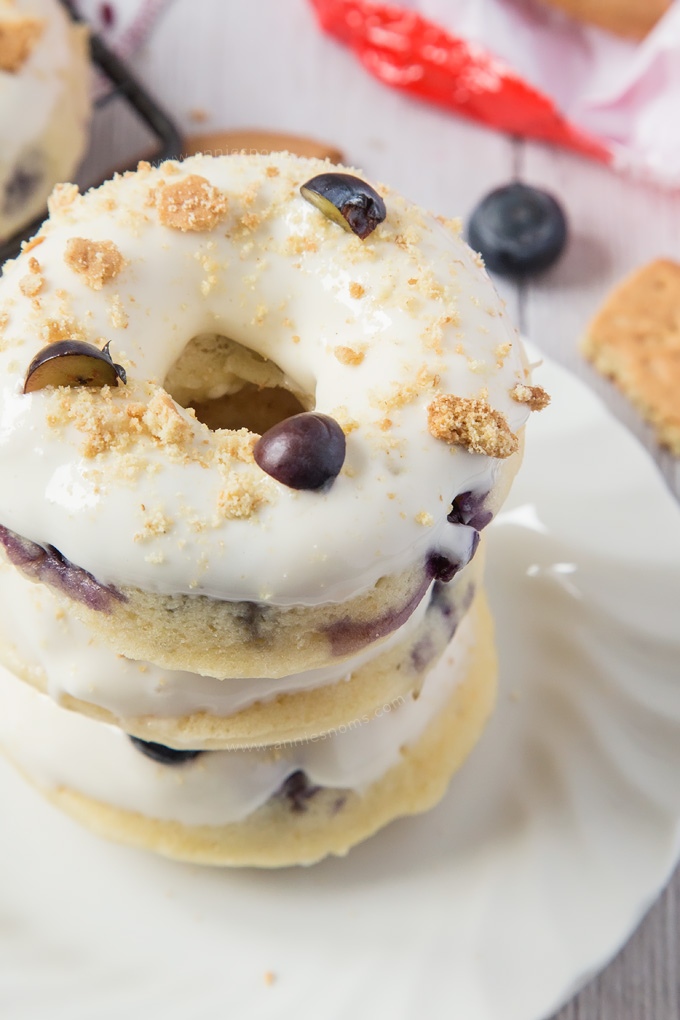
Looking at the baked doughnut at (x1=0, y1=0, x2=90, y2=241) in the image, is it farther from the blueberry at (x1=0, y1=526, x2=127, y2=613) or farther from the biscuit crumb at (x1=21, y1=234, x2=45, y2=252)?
the blueberry at (x1=0, y1=526, x2=127, y2=613)

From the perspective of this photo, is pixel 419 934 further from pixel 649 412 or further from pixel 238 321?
pixel 649 412

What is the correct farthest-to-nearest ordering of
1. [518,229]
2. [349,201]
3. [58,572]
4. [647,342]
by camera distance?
[518,229] < [647,342] < [349,201] < [58,572]

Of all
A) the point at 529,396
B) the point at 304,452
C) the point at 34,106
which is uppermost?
the point at 529,396

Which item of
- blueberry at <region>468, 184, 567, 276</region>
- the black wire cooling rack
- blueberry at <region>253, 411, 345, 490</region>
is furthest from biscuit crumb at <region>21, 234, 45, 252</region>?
blueberry at <region>468, 184, 567, 276</region>

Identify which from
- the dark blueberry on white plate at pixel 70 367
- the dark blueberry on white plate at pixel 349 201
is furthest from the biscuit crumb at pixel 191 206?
the dark blueberry on white plate at pixel 70 367

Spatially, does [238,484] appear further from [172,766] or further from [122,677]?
[172,766]

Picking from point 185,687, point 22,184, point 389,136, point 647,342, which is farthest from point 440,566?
point 389,136

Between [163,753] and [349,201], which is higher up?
[349,201]

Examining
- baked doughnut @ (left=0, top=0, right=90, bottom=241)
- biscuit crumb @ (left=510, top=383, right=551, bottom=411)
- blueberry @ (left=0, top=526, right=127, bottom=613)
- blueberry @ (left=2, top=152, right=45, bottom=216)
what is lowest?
blueberry @ (left=2, top=152, right=45, bottom=216)
